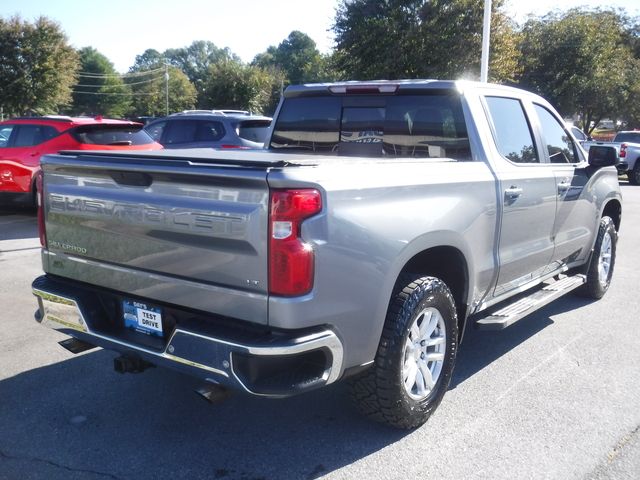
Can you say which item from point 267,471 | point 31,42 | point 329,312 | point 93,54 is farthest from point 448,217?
point 93,54

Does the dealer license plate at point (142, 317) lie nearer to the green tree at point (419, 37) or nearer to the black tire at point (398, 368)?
the black tire at point (398, 368)

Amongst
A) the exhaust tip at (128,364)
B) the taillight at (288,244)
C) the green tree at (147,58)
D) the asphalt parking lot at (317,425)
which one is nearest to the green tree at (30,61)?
the asphalt parking lot at (317,425)

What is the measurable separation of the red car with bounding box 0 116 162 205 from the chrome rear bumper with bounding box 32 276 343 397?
7.56m

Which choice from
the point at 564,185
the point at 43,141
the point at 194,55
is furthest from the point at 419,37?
the point at 194,55

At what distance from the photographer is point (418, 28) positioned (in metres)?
19.5

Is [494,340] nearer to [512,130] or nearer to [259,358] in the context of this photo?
[512,130]

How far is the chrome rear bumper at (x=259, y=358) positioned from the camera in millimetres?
2668

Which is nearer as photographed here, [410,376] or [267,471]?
[267,471]

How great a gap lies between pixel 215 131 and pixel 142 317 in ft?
28.5

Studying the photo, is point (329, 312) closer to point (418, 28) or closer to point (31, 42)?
point (418, 28)

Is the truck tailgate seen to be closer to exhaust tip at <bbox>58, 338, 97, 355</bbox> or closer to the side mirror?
exhaust tip at <bbox>58, 338, 97, 355</bbox>

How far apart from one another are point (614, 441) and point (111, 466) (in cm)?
266

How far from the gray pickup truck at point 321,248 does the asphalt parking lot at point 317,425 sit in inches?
12.5

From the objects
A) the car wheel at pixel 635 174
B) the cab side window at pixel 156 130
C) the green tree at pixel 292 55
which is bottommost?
the car wheel at pixel 635 174
